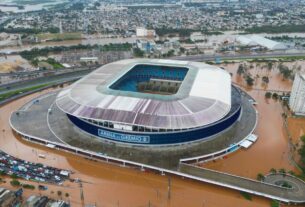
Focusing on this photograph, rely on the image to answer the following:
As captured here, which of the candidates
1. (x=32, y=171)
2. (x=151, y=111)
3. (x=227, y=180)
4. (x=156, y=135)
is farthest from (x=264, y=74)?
(x=32, y=171)

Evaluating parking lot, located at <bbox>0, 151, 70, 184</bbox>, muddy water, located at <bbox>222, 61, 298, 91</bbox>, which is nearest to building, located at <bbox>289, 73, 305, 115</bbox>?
muddy water, located at <bbox>222, 61, 298, 91</bbox>

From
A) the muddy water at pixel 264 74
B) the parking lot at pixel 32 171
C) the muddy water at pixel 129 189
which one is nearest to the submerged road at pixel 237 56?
the muddy water at pixel 264 74

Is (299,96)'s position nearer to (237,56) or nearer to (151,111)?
(151,111)

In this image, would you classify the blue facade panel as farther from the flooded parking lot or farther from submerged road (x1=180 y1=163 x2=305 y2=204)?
submerged road (x1=180 y1=163 x2=305 y2=204)

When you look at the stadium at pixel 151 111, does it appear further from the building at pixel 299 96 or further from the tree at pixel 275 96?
the tree at pixel 275 96

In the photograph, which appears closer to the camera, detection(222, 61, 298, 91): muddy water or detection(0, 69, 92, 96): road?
detection(0, 69, 92, 96): road

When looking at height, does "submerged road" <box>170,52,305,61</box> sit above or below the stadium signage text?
above

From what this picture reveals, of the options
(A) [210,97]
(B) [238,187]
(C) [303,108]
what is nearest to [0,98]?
(A) [210,97]
